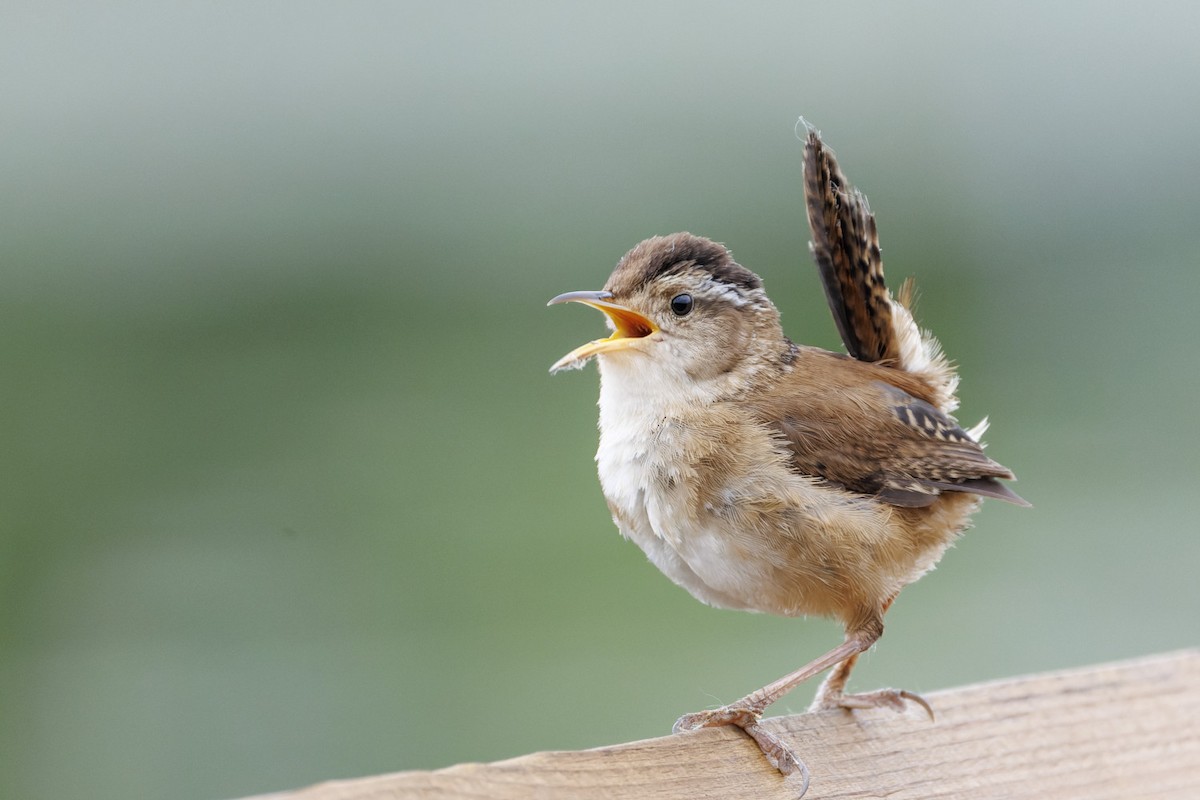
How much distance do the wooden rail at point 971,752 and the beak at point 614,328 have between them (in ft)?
2.08

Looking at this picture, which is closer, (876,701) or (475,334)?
(876,701)

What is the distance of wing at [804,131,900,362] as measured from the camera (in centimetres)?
249

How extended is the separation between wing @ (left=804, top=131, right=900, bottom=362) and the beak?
1.46 feet

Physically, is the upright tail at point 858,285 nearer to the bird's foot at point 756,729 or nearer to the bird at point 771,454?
the bird at point 771,454

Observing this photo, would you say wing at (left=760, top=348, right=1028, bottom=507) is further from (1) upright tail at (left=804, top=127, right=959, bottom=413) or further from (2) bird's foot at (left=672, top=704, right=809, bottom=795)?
(2) bird's foot at (left=672, top=704, right=809, bottom=795)

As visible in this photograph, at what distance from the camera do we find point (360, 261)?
5652 mm

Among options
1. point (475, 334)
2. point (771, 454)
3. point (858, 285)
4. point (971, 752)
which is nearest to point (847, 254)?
point (858, 285)

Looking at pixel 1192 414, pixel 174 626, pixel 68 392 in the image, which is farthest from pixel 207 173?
pixel 1192 414

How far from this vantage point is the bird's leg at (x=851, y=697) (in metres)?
2.30

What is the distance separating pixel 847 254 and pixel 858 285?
0.07 meters

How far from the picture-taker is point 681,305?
233 cm

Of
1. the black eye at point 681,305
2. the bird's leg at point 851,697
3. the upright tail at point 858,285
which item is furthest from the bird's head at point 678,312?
the bird's leg at point 851,697

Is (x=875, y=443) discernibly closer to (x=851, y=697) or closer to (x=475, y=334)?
(x=851, y=697)

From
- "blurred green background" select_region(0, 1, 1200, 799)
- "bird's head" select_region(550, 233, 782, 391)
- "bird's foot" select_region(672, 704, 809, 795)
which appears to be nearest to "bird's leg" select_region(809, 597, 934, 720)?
"bird's foot" select_region(672, 704, 809, 795)
